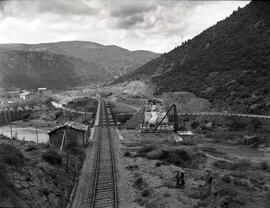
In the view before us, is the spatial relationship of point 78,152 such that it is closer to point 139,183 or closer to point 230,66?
point 139,183

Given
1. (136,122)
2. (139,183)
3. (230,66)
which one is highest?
(230,66)

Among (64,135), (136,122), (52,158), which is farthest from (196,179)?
(136,122)

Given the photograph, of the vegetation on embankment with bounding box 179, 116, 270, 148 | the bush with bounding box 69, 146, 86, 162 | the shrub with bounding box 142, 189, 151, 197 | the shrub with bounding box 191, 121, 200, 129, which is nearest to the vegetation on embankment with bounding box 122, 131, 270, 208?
the shrub with bounding box 142, 189, 151, 197

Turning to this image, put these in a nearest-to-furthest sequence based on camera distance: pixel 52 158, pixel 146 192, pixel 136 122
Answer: pixel 146 192, pixel 52 158, pixel 136 122

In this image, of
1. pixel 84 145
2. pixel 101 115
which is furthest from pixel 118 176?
pixel 101 115

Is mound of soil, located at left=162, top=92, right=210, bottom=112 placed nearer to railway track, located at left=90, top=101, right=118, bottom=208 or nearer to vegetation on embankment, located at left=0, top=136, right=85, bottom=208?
railway track, located at left=90, top=101, right=118, bottom=208

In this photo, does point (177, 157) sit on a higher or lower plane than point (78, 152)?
lower

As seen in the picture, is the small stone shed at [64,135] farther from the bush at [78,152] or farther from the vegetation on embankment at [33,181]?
the vegetation on embankment at [33,181]

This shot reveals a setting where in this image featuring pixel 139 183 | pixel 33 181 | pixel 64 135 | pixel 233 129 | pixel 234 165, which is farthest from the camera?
pixel 233 129
